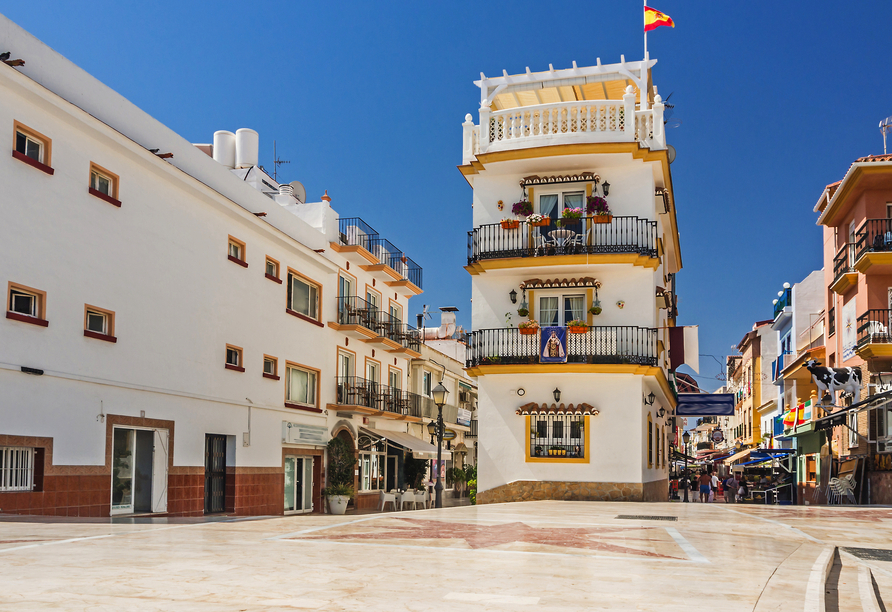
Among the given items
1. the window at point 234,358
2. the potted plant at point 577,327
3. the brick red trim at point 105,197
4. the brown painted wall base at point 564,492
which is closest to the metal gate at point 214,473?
the window at point 234,358

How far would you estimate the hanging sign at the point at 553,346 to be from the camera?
2477cm

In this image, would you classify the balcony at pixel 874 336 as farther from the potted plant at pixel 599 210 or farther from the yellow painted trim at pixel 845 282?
the potted plant at pixel 599 210

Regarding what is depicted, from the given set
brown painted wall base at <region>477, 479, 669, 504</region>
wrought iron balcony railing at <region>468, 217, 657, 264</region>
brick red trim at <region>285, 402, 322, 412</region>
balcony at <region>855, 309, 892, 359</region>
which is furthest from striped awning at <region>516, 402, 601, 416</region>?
balcony at <region>855, 309, 892, 359</region>

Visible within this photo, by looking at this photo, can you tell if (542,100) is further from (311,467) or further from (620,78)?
(311,467)

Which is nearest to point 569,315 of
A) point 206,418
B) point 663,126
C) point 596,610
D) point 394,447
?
point 663,126

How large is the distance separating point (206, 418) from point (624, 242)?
517 inches

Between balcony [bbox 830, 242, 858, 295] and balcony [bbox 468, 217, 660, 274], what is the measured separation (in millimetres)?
8631

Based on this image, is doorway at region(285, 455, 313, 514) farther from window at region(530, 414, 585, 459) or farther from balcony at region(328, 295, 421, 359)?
window at region(530, 414, 585, 459)

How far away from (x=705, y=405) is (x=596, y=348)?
6.95 meters

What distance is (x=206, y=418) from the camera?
23453 millimetres

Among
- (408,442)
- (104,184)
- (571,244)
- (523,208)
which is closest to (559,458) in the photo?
(571,244)

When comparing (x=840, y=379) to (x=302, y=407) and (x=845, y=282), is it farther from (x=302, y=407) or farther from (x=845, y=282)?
(x=302, y=407)

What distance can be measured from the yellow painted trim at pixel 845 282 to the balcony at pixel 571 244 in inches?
336

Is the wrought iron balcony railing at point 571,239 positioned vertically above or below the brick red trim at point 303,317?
above
